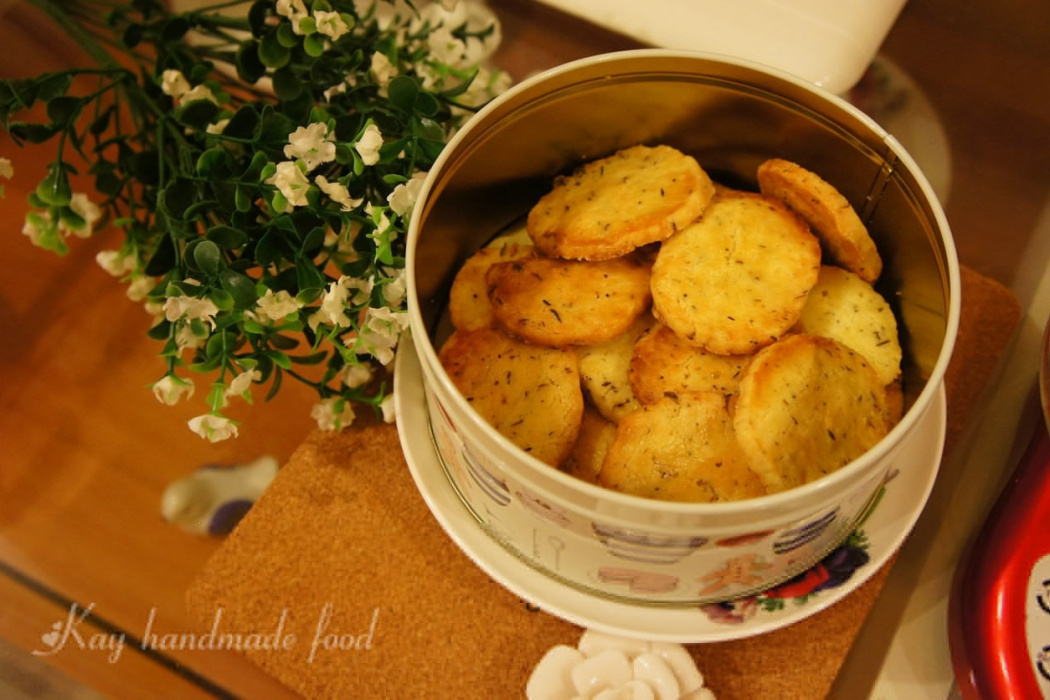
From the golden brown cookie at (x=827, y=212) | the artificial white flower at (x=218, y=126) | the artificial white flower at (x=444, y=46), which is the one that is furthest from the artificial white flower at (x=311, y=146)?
the golden brown cookie at (x=827, y=212)

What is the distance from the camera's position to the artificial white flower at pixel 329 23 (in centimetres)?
59

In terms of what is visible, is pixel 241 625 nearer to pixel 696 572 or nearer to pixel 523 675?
pixel 523 675

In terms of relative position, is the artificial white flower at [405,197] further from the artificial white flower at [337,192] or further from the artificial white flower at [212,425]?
the artificial white flower at [212,425]

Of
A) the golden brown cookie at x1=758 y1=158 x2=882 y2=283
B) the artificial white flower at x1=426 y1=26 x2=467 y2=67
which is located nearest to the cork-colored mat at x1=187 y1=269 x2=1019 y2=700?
the golden brown cookie at x1=758 y1=158 x2=882 y2=283

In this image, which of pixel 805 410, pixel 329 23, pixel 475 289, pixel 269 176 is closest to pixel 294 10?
pixel 329 23

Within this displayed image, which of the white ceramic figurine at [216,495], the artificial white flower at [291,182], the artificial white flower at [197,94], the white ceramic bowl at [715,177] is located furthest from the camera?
the white ceramic figurine at [216,495]

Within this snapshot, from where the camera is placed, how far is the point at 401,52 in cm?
73

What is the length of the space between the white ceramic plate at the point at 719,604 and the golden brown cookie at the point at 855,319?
0.06m

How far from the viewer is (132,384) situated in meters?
0.81

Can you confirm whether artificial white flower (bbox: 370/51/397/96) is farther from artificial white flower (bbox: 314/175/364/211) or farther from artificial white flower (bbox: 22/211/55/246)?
artificial white flower (bbox: 22/211/55/246)

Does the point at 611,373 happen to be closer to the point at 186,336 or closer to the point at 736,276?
the point at 736,276

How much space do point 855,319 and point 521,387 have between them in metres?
0.24

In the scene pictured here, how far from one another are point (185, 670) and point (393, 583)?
20 centimetres

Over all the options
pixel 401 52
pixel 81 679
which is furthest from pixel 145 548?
pixel 401 52
